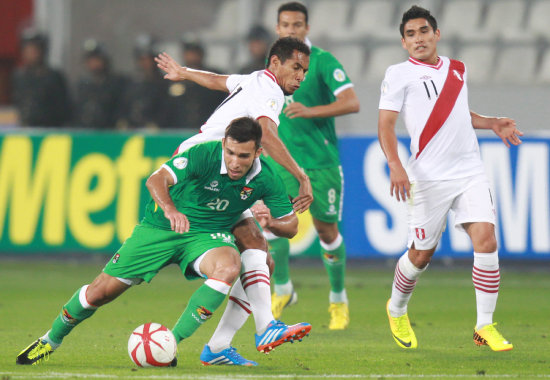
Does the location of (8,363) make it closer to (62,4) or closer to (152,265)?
(152,265)

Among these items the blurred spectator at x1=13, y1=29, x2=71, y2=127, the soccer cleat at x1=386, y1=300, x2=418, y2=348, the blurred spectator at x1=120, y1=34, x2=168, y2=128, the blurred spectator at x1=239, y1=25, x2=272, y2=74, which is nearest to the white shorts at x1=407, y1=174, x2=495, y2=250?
the soccer cleat at x1=386, y1=300, x2=418, y2=348

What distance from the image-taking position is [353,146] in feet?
41.2

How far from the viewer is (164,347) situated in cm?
582

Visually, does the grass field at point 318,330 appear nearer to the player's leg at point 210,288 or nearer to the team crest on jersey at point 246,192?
the player's leg at point 210,288

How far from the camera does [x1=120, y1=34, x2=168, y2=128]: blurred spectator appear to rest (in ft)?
46.0

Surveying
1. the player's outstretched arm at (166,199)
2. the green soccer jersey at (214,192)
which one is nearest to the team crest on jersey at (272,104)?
the green soccer jersey at (214,192)

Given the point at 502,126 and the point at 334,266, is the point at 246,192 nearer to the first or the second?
the point at 502,126

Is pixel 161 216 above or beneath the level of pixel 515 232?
above

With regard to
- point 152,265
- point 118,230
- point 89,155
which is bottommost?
point 118,230

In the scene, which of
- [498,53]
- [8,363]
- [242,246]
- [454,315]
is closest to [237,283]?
[242,246]

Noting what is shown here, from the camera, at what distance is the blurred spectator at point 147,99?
46.0 ft

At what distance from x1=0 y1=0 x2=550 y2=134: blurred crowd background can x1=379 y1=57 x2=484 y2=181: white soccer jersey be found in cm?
582

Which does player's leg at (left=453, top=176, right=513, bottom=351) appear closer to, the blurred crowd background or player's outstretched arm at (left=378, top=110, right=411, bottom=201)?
player's outstretched arm at (left=378, top=110, right=411, bottom=201)

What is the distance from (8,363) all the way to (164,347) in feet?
3.33
